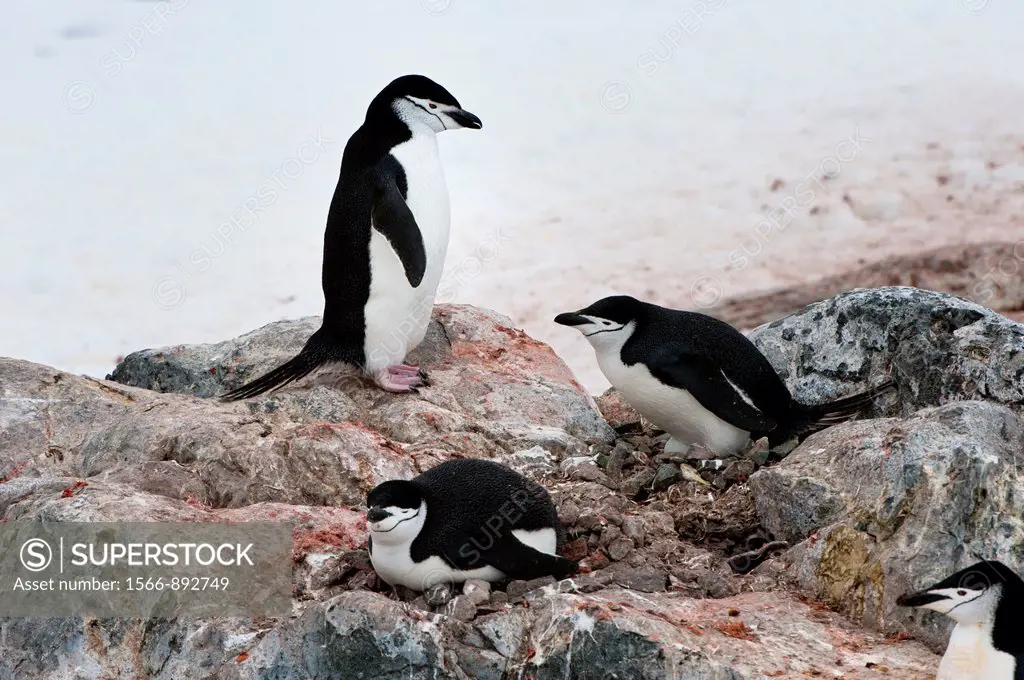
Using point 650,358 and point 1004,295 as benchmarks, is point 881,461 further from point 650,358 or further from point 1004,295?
point 1004,295

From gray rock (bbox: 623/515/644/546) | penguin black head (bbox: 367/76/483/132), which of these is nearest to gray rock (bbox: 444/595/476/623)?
gray rock (bbox: 623/515/644/546)

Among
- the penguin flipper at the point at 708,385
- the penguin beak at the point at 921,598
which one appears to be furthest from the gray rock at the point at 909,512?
the penguin flipper at the point at 708,385

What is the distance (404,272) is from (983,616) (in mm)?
2761

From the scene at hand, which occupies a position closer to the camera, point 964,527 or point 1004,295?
point 964,527

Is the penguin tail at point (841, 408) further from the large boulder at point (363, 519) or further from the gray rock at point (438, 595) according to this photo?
the gray rock at point (438, 595)

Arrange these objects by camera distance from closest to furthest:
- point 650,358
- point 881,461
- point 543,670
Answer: point 543,670 → point 881,461 → point 650,358

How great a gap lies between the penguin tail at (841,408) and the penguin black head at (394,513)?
196 cm

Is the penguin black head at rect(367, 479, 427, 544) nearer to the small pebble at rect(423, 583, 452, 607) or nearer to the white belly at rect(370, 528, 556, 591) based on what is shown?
the white belly at rect(370, 528, 556, 591)

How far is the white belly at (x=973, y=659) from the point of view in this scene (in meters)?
3.10

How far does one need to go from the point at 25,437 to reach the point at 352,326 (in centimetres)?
126

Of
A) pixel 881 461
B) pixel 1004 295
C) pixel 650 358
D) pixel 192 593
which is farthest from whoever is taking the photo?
pixel 1004 295

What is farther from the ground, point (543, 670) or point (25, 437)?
point (25, 437)

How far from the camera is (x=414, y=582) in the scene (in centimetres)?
360

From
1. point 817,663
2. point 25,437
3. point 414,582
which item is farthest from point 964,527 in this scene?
point 25,437
